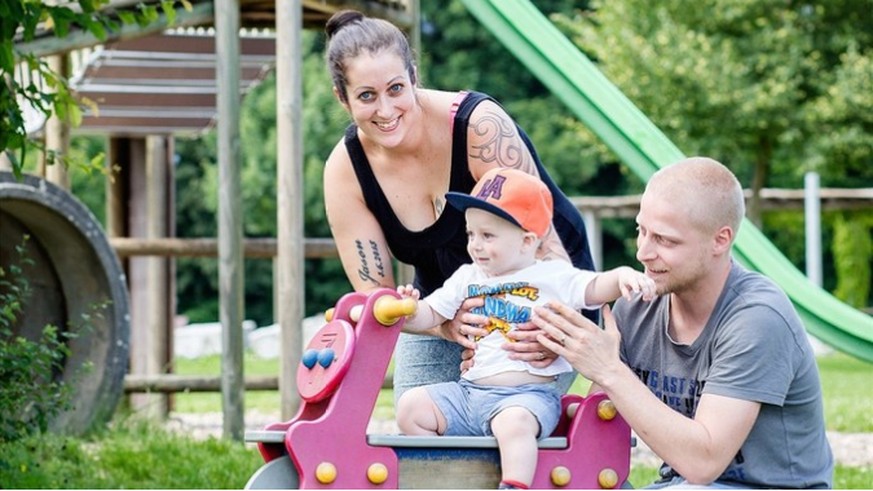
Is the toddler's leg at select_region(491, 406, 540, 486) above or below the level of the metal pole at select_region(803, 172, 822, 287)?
below

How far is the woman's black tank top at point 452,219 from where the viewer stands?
3.70 meters

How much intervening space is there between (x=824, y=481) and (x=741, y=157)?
18065 millimetres

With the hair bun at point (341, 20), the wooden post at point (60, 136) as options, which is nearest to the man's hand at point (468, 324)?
the hair bun at point (341, 20)

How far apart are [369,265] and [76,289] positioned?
12.6 feet

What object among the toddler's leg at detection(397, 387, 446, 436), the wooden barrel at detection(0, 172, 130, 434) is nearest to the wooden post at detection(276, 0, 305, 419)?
the wooden barrel at detection(0, 172, 130, 434)

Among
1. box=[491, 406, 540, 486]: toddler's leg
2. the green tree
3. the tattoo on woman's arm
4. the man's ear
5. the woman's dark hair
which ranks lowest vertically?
box=[491, 406, 540, 486]: toddler's leg

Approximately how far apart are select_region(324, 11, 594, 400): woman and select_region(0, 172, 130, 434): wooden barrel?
125 inches

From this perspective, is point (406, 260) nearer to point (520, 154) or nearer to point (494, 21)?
point (520, 154)

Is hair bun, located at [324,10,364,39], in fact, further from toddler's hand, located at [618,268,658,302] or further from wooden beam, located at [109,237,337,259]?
wooden beam, located at [109,237,337,259]

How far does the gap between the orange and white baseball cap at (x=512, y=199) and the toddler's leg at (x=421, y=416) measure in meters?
0.42

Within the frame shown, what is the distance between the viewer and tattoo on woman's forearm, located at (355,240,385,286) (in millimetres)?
3809

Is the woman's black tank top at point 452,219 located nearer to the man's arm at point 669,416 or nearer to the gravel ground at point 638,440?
the man's arm at point 669,416

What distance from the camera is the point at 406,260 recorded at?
3902 mm

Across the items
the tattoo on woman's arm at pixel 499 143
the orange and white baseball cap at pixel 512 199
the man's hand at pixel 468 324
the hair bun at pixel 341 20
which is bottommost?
the man's hand at pixel 468 324
